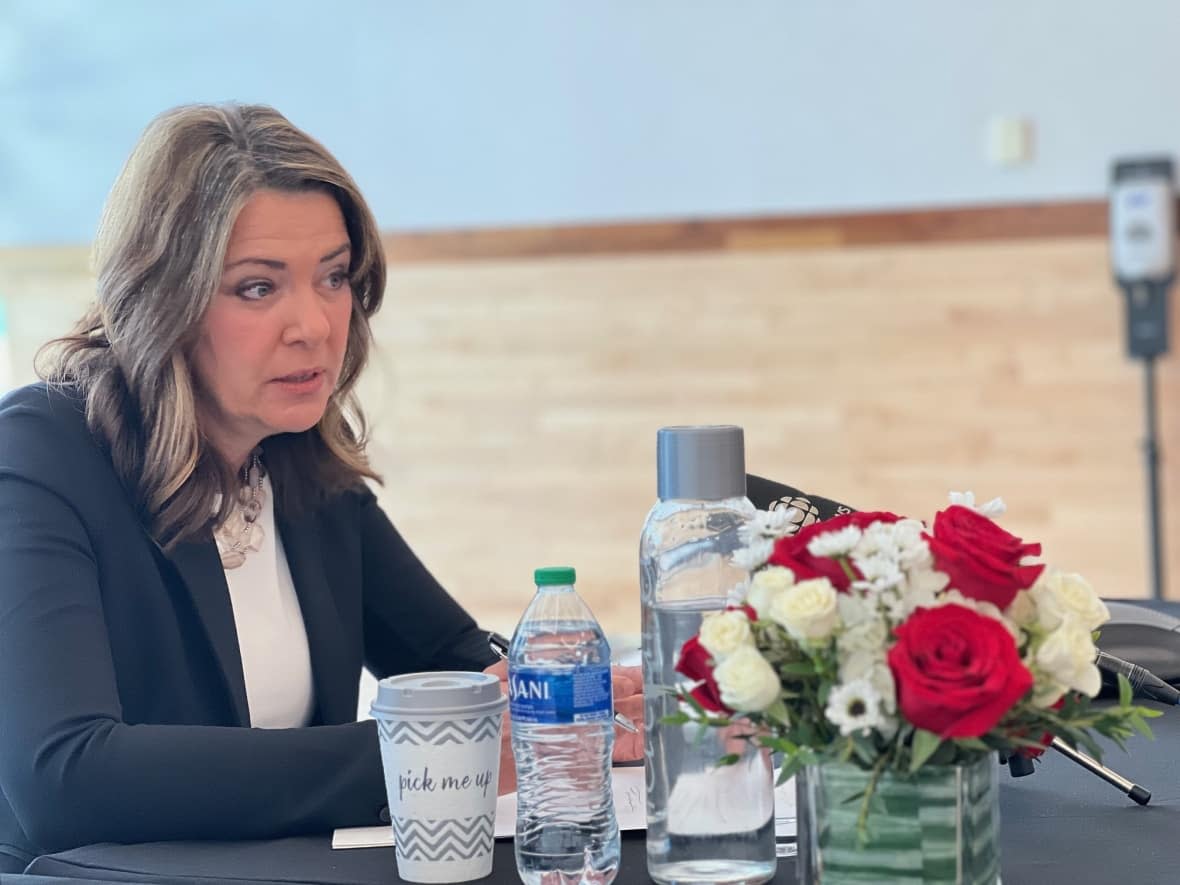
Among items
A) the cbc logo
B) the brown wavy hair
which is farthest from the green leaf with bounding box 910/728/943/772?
the brown wavy hair

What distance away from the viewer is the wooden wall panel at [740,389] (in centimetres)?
434

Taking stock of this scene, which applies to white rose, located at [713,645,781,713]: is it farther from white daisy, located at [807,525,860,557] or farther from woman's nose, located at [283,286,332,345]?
woman's nose, located at [283,286,332,345]

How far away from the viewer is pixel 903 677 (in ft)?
2.55

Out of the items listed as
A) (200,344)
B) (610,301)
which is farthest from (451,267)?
(200,344)

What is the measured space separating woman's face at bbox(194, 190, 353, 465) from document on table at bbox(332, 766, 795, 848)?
53 cm

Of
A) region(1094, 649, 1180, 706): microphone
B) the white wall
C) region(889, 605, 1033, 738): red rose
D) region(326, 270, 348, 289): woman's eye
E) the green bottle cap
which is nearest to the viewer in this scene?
region(889, 605, 1033, 738): red rose

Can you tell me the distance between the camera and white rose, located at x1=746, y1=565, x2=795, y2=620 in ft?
2.73

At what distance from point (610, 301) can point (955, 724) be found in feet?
12.9

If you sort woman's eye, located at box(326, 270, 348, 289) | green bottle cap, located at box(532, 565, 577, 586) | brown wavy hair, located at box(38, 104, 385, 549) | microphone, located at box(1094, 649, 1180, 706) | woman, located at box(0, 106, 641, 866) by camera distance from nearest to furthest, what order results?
green bottle cap, located at box(532, 565, 577, 586)
woman, located at box(0, 106, 641, 866)
microphone, located at box(1094, 649, 1180, 706)
brown wavy hair, located at box(38, 104, 385, 549)
woman's eye, located at box(326, 270, 348, 289)

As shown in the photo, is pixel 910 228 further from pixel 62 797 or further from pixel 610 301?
pixel 62 797

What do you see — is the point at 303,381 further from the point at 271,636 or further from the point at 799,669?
the point at 799,669

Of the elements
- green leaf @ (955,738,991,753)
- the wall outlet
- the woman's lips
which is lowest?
green leaf @ (955,738,991,753)

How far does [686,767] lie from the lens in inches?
36.9

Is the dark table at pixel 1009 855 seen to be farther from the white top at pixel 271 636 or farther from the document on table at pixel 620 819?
the white top at pixel 271 636
